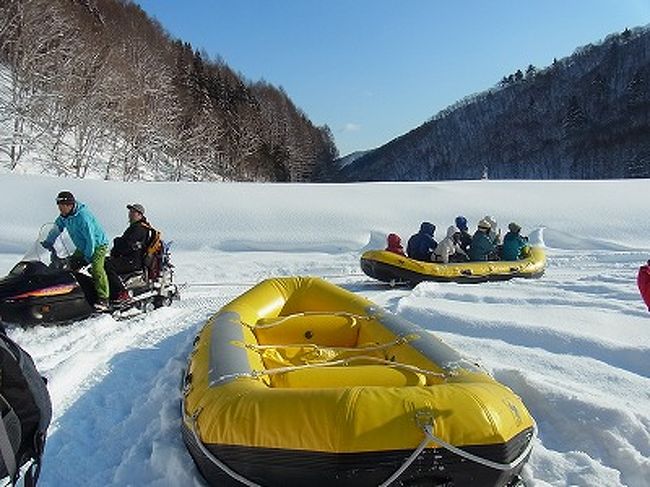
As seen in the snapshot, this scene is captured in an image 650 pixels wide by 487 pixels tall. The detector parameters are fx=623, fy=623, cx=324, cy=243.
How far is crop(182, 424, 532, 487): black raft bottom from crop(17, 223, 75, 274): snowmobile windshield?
14.4 feet

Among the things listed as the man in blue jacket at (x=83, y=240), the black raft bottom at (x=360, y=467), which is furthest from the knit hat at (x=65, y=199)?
the black raft bottom at (x=360, y=467)

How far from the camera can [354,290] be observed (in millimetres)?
9516

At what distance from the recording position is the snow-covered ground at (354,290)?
346 centimetres

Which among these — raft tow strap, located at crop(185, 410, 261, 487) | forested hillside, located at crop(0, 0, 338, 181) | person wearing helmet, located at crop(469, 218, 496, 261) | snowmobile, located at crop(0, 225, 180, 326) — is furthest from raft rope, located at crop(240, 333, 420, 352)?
forested hillside, located at crop(0, 0, 338, 181)

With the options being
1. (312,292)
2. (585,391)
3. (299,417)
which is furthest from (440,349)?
(312,292)

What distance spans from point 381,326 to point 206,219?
10.9 m

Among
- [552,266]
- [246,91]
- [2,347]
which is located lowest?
[552,266]

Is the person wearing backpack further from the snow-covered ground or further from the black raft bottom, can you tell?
the black raft bottom

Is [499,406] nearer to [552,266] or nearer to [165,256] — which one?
[165,256]

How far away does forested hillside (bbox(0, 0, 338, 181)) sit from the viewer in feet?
86.2

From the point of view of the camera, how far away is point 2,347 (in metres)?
1.88

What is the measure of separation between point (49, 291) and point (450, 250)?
6119mm

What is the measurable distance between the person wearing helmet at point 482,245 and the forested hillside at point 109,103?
20797 mm

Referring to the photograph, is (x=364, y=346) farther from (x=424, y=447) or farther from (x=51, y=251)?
(x=51, y=251)
